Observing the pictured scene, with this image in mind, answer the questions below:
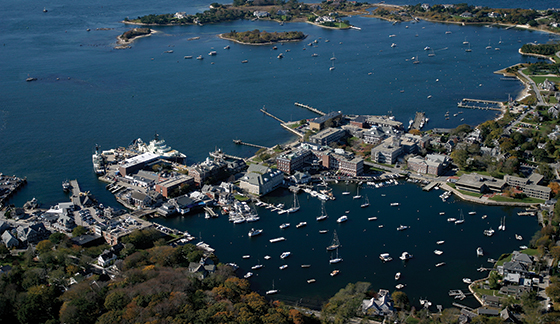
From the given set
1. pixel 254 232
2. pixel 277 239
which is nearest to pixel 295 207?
pixel 254 232

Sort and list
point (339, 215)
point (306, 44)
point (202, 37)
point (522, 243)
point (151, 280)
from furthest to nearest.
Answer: point (202, 37) < point (306, 44) < point (339, 215) < point (522, 243) < point (151, 280)

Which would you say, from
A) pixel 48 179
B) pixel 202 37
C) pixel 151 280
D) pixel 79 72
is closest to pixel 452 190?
pixel 151 280

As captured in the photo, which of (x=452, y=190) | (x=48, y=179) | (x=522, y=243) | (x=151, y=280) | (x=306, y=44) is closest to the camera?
(x=151, y=280)

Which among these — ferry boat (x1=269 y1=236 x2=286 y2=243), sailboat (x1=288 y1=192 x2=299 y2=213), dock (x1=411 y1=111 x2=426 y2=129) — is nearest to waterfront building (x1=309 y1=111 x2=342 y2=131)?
dock (x1=411 y1=111 x2=426 y2=129)

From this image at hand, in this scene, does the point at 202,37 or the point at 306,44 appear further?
the point at 202,37

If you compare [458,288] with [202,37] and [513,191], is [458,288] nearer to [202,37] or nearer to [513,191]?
[513,191]

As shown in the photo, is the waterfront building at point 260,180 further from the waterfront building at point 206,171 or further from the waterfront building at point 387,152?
the waterfront building at point 387,152
